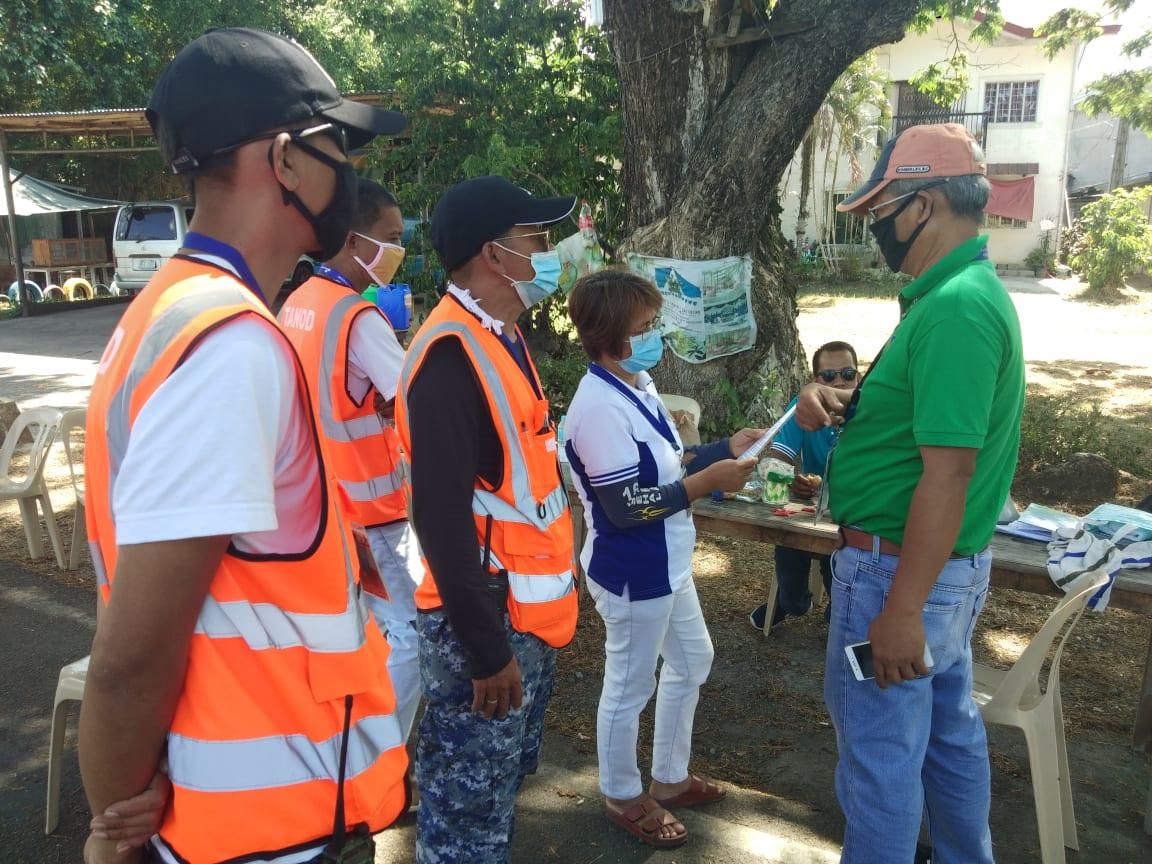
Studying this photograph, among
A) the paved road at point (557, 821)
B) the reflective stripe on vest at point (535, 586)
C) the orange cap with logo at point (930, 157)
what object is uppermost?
the orange cap with logo at point (930, 157)

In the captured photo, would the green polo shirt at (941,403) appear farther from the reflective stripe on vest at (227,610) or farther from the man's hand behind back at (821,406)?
the reflective stripe on vest at (227,610)

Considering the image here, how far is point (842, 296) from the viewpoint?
2084 centimetres

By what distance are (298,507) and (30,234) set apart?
86.5 feet

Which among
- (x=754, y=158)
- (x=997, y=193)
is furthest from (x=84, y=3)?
(x=997, y=193)

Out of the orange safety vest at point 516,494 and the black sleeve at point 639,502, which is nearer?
the orange safety vest at point 516,494

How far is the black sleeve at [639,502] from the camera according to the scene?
8.25 ft

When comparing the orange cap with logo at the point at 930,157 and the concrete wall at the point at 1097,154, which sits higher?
the concrete wall at the point at 1097,154

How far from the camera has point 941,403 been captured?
1.94 metres

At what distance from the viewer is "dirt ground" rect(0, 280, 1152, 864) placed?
3145 millimetres

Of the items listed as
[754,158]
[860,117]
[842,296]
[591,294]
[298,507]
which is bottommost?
[842,296]

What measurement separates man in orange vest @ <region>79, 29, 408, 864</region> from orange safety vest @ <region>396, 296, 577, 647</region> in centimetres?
67

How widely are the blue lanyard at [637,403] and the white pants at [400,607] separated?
864mm

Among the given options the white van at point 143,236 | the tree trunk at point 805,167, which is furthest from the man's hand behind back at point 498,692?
the tree trunk at point 805,167

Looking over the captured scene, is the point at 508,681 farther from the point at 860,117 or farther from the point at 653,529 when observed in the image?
the point at 860,117
